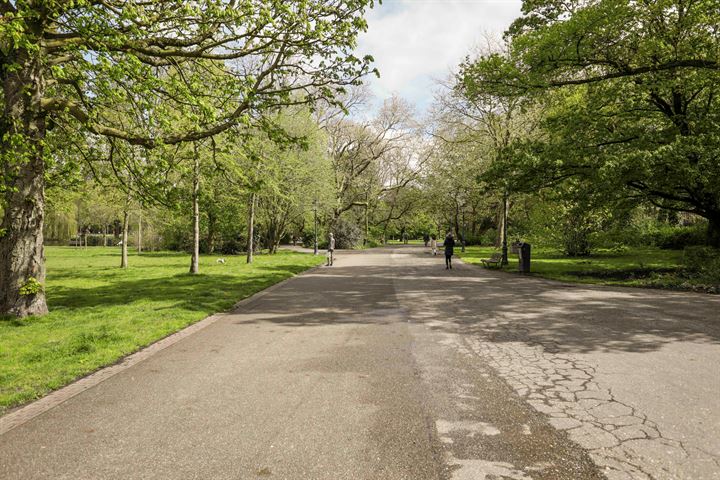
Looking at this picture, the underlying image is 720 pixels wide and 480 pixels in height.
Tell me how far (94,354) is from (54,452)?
2.93 meters

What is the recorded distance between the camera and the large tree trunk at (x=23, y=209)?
7.96 m

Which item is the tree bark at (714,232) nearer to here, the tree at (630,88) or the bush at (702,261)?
the tree at (630,88)

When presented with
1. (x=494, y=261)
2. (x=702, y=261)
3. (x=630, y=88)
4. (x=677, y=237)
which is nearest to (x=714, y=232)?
(x=702, y=261)

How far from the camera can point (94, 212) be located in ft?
156

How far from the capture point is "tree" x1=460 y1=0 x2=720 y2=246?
12.4 metres

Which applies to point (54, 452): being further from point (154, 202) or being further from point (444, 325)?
point (154, 202)

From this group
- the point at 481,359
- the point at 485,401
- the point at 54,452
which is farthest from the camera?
the point at 481,359

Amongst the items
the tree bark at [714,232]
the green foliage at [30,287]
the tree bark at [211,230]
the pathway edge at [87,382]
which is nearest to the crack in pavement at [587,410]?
the pathway edge at [87,382]

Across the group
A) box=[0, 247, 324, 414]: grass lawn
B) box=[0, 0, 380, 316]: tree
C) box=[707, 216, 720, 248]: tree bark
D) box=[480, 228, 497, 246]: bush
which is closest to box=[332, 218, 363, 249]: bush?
box=[480, 228, 497, 246]: bush

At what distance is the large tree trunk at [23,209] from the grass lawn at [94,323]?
1.89 feet

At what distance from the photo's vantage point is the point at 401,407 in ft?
13.0

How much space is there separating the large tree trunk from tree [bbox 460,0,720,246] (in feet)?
42.4

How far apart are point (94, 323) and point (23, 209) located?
9.26ft

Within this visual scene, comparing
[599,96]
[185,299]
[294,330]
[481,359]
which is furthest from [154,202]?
[599,96]
